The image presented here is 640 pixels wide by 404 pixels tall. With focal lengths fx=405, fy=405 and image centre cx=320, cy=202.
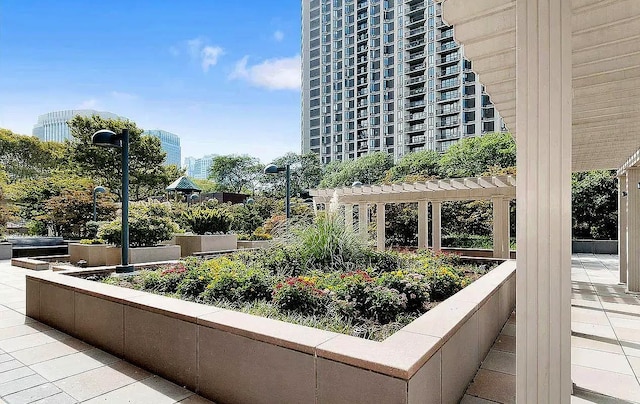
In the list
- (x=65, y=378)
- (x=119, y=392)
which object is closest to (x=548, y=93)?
(x=119, y=392)

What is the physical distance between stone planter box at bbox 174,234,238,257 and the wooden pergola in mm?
2676

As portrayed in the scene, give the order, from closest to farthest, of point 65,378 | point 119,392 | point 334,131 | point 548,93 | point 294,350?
point 548,93, point 294,350, point 119,392, point 65,378, point 334,131

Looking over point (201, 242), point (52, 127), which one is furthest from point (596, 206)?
point (52, 127)

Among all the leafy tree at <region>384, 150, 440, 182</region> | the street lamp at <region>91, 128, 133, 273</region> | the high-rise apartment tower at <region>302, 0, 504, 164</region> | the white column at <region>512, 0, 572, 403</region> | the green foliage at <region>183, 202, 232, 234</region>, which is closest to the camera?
the white column at <region>512, 0, 572, 403</region>

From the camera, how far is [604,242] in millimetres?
15961

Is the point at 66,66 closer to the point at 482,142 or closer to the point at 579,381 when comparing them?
the point at 579,381

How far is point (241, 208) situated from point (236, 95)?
14.9 meters

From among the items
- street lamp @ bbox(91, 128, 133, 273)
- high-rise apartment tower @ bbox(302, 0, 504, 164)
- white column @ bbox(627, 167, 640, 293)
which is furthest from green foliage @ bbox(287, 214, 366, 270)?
high-rise apartment tower @ bbox(302, 0, 504, 164)

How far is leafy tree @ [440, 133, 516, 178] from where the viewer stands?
25484mm

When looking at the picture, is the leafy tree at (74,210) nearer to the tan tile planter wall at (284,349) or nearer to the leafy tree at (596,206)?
the tan tile planter wall at (284,349)

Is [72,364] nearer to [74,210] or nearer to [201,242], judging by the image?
[201,242]

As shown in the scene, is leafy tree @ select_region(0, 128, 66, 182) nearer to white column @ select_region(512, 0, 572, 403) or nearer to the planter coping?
the planter coping

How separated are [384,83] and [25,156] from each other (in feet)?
124

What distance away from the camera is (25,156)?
25594mm
